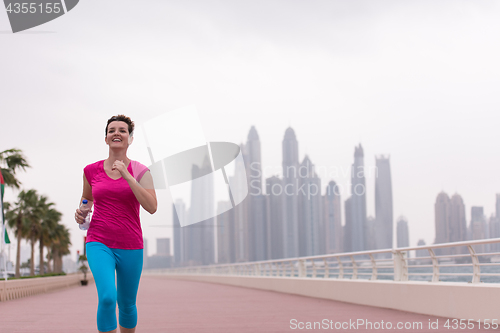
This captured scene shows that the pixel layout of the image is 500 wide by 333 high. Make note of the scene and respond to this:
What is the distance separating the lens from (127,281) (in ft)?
14.5

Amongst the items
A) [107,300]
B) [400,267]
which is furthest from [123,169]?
[400,267]

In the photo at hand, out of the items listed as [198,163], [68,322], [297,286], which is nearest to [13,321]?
[68,322]

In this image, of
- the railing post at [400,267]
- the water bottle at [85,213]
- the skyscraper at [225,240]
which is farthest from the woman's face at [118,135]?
the skyscraper at [225,240]

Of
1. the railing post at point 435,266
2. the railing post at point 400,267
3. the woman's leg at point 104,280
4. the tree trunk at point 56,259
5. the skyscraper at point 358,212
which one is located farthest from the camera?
the skyscraper at point 358,212

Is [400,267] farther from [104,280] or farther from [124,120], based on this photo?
[104,280]

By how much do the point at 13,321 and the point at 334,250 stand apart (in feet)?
487

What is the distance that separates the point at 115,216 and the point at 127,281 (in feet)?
1.65

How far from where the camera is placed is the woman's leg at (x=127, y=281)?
4348mm

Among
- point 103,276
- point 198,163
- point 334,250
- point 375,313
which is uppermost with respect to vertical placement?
point 198,163

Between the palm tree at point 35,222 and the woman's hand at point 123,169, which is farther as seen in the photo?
the palm tree at point 35,222

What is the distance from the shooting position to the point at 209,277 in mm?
40938

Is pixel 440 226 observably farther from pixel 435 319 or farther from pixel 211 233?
pixel 435 319

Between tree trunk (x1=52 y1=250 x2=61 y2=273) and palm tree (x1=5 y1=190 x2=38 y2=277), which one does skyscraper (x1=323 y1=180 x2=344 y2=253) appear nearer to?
tree trunk (x1=52 y1=250 x2=61 y2=273)

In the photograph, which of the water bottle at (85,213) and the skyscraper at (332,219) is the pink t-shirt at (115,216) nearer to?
the water bottle at (85,213)
